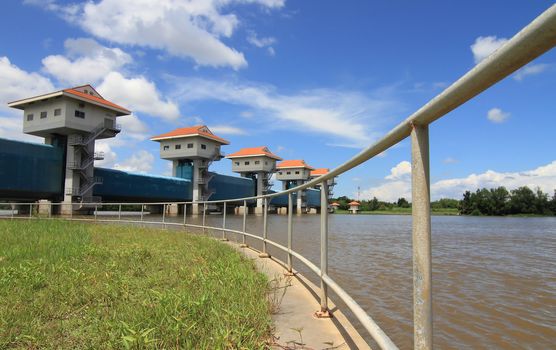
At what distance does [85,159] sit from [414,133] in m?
38.3

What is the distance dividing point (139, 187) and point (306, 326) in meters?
42.8

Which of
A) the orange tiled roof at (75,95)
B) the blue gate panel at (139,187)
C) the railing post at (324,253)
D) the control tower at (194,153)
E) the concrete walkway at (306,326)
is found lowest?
the concrete walkway at (306,326)

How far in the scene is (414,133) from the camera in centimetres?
149

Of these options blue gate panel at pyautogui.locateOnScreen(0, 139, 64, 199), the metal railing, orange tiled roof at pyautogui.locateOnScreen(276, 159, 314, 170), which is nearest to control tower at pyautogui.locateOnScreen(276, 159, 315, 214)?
orange tiled roof at pyautogui.locateOnScreen(276, 159, 314, 170)

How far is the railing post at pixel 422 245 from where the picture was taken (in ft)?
4.68

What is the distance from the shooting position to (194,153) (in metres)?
48.8

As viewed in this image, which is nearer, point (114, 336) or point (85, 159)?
point (114, 336)

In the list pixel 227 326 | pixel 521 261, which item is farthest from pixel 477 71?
pixel 521 261

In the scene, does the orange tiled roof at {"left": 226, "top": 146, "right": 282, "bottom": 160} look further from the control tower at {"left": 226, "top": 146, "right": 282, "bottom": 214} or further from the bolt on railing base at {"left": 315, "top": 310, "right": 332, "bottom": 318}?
the bolt on railing base at {"left": 315, "top": 310, "right": 332, "bottom": 318}

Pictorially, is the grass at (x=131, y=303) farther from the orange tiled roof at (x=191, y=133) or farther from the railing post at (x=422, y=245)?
the orange tiled roof at (x=191, y=133)

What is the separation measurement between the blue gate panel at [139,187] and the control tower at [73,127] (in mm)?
2552

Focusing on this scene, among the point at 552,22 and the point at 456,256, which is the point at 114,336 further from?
the point at 456,256

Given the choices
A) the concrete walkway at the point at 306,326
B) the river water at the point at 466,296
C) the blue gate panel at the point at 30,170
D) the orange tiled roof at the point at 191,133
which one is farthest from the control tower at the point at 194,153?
the concrete walkway at the point at 306,326

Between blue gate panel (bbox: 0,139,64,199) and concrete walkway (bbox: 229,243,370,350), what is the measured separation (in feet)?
111
